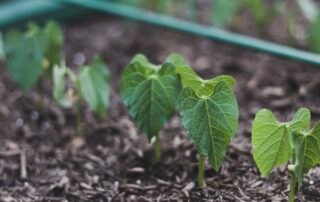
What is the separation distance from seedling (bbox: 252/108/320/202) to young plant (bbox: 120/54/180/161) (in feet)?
0.94

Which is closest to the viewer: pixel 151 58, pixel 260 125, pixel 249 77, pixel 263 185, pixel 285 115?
pixel 260 125

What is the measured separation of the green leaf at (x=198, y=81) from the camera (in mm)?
1536

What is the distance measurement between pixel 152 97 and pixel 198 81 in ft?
0.49

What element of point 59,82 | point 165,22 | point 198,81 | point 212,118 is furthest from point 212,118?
point 165,22

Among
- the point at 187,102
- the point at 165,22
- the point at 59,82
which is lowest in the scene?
the point at 187,102

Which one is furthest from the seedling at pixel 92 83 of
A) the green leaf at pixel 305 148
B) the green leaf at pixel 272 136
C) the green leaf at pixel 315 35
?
the green leaf at pixel 315 35

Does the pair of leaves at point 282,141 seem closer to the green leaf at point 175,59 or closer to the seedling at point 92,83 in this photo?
the green leaf at point 175,59

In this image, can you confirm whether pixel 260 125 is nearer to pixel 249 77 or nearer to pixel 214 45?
pixel 249 77

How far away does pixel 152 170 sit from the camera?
1.79 metres

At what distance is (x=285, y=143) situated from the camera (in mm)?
1468

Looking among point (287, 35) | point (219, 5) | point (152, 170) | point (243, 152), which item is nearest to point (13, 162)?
Result: point (152, 170)

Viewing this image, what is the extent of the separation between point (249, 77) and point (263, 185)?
0.77 meters

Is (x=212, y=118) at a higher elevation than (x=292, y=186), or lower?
higher

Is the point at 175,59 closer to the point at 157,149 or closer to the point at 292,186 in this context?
the point at 157,149
